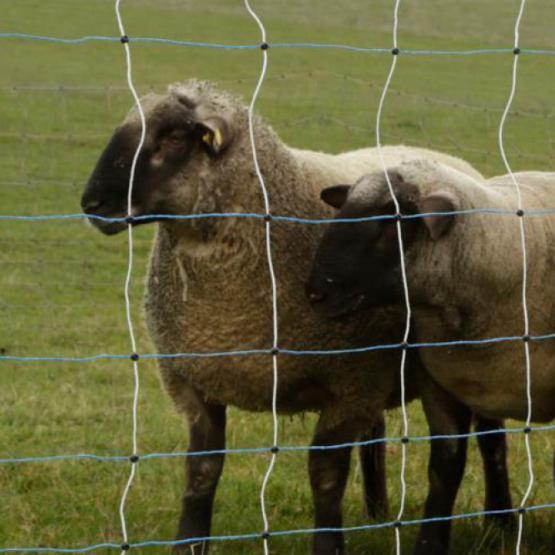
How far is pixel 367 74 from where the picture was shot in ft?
70.5

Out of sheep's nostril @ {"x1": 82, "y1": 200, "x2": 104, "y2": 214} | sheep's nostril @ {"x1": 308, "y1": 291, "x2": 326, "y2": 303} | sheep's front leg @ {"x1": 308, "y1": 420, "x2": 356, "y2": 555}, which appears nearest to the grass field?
sheep's front leg @ {"x1": 308, "y1": 420, "x2": 356, "y2": 555}

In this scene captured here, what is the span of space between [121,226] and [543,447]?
2.69 meters

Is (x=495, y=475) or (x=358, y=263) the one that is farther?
(x=495, y=475)

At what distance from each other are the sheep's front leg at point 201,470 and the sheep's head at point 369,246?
0.94 m

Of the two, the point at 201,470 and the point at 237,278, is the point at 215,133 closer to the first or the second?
the point at 237,278

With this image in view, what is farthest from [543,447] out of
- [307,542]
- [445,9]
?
[445,9]

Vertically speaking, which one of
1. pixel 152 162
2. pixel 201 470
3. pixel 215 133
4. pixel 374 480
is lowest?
pixel 374 480

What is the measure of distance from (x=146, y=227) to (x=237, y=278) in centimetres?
956

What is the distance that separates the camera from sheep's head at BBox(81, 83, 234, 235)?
4.25 m

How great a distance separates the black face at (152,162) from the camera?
4250mm

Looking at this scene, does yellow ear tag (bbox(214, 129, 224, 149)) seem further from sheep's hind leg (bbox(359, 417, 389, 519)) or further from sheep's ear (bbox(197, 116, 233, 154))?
sheep's hind leg (bbox(359, 417, 389, 519))

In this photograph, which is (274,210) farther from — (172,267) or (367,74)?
(367,74)

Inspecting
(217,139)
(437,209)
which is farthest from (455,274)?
(217,139)

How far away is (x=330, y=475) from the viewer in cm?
470
